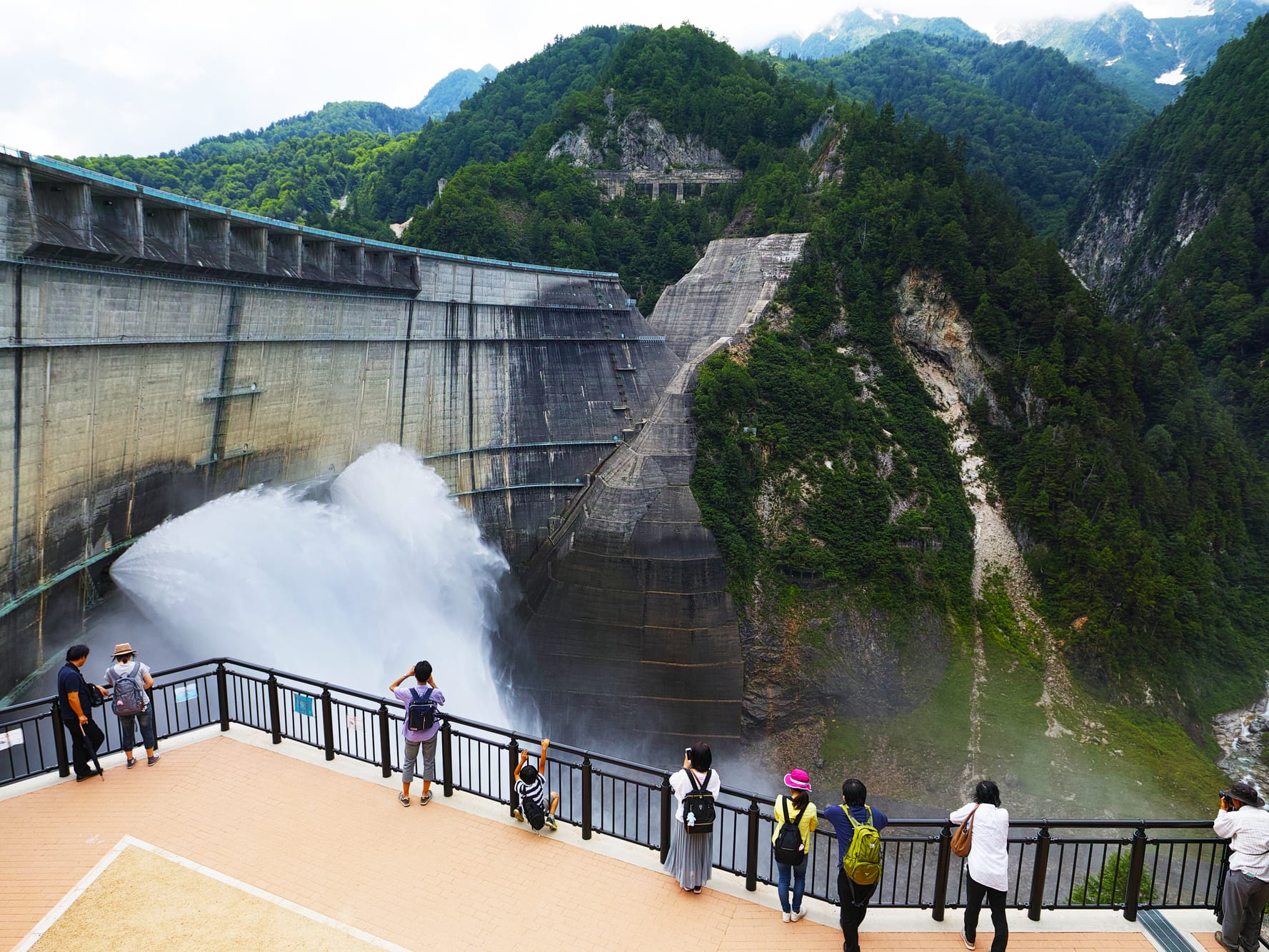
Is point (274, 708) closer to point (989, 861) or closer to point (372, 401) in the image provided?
point (989, 861)

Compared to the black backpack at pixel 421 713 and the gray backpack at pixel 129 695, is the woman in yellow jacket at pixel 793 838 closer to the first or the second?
the black backpack at pixel 421 713

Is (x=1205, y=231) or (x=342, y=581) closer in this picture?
(x=342, y=581)

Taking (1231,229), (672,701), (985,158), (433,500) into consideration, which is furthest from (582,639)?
(985,158)

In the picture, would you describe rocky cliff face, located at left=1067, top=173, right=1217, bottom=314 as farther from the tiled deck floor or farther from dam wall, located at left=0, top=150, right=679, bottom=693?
the tiled deck floor

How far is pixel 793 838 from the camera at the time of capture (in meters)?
8.59

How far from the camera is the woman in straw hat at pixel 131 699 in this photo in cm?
1083

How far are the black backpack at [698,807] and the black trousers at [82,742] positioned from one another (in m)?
7.87

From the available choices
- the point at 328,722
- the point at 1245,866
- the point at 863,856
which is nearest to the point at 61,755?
the point at 328,722

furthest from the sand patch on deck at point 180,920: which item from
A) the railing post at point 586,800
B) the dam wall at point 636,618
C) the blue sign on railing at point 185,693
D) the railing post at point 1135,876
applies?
the dam wall at point 636,618

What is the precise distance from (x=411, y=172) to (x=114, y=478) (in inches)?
2422

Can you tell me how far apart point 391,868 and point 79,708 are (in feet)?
15.4

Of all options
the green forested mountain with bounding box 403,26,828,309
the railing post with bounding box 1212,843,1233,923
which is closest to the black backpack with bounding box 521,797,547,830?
the railing post with bounding box 1212,843,1233,923

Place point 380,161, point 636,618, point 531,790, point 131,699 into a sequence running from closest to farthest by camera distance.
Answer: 1. point 531,790
2. point 131,699
3. point 636,618
4. point 380,161

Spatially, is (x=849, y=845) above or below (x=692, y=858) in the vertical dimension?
above
